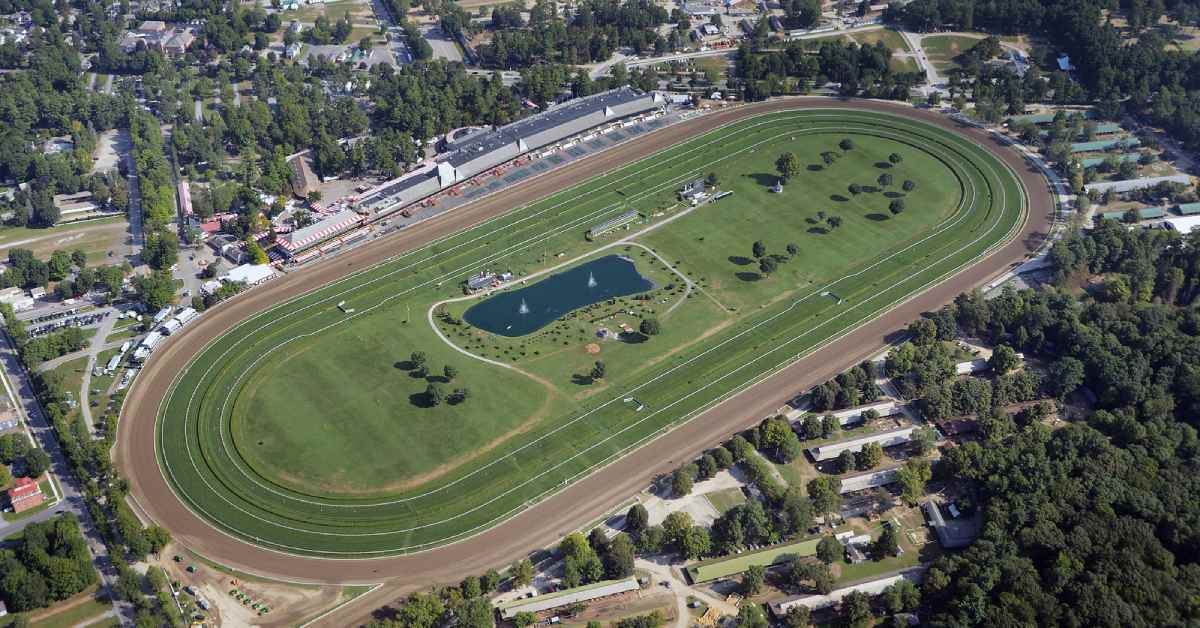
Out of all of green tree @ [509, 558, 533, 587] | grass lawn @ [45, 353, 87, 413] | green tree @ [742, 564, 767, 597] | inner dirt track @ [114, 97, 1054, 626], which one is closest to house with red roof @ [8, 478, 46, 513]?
inner dirt track @ [114, 97, 1054, 626]

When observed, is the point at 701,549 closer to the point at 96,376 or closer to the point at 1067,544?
the point at 1067,544

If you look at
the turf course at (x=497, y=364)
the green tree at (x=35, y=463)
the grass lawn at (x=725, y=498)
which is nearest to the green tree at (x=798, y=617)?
the grass lawn at (x=725, y=498)

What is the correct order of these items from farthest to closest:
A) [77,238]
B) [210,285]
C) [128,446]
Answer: [77,238], [210,285], [128,446]

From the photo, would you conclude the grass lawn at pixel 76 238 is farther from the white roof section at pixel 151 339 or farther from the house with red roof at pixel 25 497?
the house with red roof at pixel 25 497

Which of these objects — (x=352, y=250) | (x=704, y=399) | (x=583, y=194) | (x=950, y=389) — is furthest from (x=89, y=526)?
(x=950, y=389)

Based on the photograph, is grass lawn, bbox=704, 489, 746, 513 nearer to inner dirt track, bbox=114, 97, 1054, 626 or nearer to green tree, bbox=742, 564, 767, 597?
inner dirt track, bbox=114, 97, 1054, 626

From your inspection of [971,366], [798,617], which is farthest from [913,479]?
[971,366]

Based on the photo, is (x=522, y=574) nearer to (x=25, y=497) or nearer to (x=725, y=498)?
(x=725, y=498)
